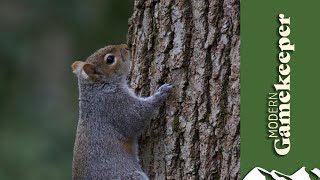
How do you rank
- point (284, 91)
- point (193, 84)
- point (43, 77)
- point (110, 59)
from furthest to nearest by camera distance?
point (43, 77), point (110, 59), point (193, 84), point (284, 91)

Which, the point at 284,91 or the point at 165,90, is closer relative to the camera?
the point at 284,91

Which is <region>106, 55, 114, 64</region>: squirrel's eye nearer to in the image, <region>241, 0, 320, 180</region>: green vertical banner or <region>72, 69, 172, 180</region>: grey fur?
<region>72, 69, 172, 180</region>: grey fur

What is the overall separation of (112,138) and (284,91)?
0.95m

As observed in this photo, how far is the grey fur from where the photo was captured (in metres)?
4.07

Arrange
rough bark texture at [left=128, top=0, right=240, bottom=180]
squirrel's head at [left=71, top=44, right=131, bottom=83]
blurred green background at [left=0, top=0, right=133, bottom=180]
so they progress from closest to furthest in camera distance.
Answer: rough bark texture at [left=128, top=0, right=240, bottom=180] → squirrel's head at [left=71, top=44, right=131, bottom=83] → blurred green background at [left=0, top=0, right=133, bottom=180]

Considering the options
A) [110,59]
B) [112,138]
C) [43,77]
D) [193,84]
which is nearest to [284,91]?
[193,84]

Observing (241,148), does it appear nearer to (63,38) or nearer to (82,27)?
(82,27)

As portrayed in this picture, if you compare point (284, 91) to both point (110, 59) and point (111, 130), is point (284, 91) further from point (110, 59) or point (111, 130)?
point (110, 59)

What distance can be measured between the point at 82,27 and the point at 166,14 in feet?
21.4

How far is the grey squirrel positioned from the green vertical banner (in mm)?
557

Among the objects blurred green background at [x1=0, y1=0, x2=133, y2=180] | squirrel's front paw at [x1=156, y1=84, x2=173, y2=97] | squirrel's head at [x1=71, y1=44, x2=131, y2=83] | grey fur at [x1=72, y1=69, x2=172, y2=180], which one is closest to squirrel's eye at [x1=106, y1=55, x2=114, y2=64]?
squirrel's head at [x1=71, y1=44, x2=131, y2=83]

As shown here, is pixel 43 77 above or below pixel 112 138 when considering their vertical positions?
above

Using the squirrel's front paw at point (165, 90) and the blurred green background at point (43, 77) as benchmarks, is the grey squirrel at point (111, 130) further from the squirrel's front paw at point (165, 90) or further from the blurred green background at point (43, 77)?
the blurred green background at point (43, 77)

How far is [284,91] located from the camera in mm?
3531
